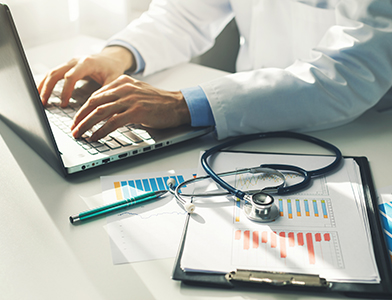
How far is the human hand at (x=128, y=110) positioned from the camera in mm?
735

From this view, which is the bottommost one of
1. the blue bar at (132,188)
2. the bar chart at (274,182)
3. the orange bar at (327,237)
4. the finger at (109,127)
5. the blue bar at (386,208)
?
the blue bar at (386,208)

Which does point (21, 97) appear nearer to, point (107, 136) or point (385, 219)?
point (107, 136)

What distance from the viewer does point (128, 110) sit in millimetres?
751

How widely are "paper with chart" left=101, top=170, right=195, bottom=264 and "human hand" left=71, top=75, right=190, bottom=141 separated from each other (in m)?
0.12

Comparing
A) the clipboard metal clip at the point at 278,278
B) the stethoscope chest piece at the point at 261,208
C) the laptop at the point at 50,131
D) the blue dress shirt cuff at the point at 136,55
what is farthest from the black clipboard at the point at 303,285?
the blue dress shirt cuff at the point at 136,55

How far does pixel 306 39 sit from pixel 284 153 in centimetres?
48

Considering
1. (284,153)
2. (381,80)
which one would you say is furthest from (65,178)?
(381,80)

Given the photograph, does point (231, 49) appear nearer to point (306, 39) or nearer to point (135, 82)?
point (306, 39)

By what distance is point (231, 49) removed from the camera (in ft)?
6.56

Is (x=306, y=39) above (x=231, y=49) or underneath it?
above

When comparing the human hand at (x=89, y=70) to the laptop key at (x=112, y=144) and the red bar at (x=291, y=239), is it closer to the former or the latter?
the laptop key at (x=112, y=144)

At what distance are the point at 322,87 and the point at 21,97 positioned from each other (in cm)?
59

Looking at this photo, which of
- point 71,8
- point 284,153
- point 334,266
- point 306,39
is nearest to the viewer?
point 334,266

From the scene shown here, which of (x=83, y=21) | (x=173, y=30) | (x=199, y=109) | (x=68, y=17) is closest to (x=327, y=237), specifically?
(x=199, y=109)
